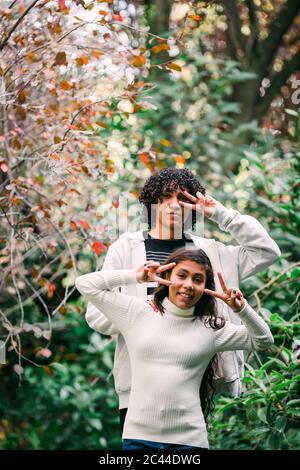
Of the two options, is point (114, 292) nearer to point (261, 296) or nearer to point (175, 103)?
point (261, 296)

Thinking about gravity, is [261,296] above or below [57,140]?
below

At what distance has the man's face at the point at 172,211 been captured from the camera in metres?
2.64

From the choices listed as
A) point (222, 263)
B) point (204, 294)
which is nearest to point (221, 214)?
point (222, 263)

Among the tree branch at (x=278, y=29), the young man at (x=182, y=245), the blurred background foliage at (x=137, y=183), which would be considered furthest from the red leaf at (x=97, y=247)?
the tree branch at (x=278, y=29)

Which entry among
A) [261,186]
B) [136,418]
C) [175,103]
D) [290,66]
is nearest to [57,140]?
[136,418]

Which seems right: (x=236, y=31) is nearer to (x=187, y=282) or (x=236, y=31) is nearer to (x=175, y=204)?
(x=175, y=204)

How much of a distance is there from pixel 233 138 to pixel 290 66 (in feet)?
3.78

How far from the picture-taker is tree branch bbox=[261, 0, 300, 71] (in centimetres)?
625

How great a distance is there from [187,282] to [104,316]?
37 cm

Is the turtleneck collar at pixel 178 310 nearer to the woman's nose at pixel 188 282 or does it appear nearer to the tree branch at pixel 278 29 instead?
the woman's nose at pixel 188 282

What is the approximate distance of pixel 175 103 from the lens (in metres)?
5.72

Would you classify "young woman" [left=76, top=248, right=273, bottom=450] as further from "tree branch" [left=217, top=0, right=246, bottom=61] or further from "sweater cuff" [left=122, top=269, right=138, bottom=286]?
"tree branch" [left=217, top=0, right=246, bottom=61]
